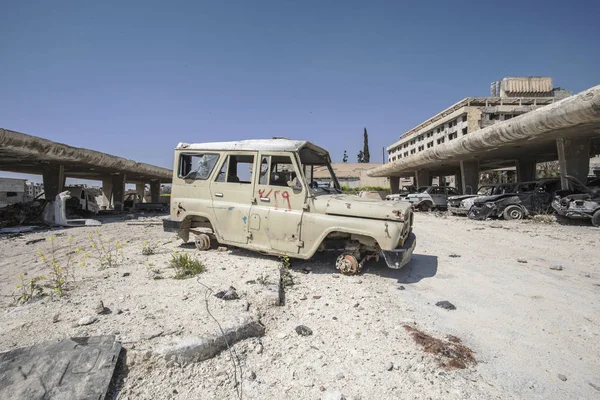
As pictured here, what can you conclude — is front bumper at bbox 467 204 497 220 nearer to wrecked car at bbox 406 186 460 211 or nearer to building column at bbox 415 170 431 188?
wrecked car at bbox 406 186 460 211

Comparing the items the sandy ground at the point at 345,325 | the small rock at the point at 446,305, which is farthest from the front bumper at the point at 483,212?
the small rock at the point at 446,305

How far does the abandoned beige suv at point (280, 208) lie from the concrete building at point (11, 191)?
1602 cm

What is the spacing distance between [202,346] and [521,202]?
13.3 meters

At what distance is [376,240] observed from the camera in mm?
4016

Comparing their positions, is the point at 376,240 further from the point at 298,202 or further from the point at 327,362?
the point at 327,362

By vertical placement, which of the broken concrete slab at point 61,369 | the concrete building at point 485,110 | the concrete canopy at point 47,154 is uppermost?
the concrete building at point 485,110

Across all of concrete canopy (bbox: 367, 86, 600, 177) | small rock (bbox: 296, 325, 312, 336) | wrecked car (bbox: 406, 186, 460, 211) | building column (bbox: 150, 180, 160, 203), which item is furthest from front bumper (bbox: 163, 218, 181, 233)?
building column (bbox: 150, 180, 160, 203)

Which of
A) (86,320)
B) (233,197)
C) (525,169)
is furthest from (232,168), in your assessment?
(525,169)

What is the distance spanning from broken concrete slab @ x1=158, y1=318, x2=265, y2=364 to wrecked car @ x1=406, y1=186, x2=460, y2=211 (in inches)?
661

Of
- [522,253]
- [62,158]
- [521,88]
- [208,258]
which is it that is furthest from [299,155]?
[521,88]

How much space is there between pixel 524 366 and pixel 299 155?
3.59 metres

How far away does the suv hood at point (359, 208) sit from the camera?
402 cm

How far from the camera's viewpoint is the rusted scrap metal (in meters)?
11.1

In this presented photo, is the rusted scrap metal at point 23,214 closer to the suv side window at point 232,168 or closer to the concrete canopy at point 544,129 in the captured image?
the suv side window at point 232,168
